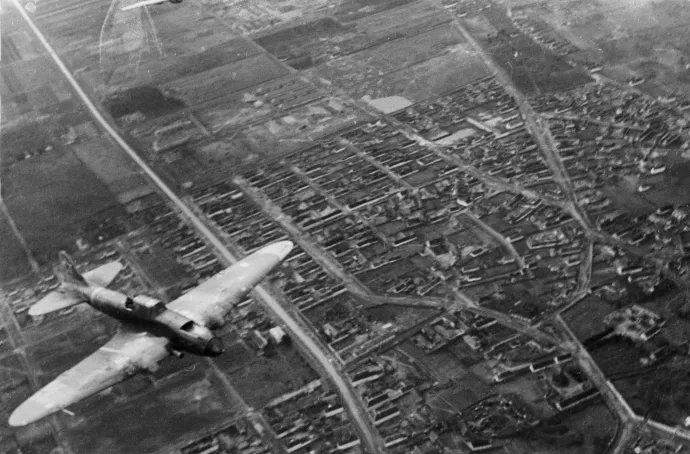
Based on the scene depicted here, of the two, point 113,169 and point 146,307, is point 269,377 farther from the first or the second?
point 113,169

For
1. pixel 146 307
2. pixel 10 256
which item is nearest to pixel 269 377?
pixel 146 307

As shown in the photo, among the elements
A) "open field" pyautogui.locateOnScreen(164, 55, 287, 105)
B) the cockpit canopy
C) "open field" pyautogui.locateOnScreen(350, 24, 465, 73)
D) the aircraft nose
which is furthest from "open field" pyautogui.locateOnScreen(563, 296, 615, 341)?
"open field" pyautogui.locateOnScreen(164, 55, 287, 105)

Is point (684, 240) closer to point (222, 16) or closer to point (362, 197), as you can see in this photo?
point (362, 197)

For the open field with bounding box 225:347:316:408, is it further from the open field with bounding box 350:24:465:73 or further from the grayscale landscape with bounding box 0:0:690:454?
the open field with bounding box 350:24:465:73

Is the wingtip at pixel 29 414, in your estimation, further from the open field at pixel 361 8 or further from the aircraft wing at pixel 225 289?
the open field at pixel 361 8

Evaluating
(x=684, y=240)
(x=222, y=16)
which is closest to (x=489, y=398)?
(x=684, y=240)

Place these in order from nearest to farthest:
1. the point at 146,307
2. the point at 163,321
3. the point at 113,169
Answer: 1. the point at 163,321
2. the point at 146,307
3. the point at 113,169
